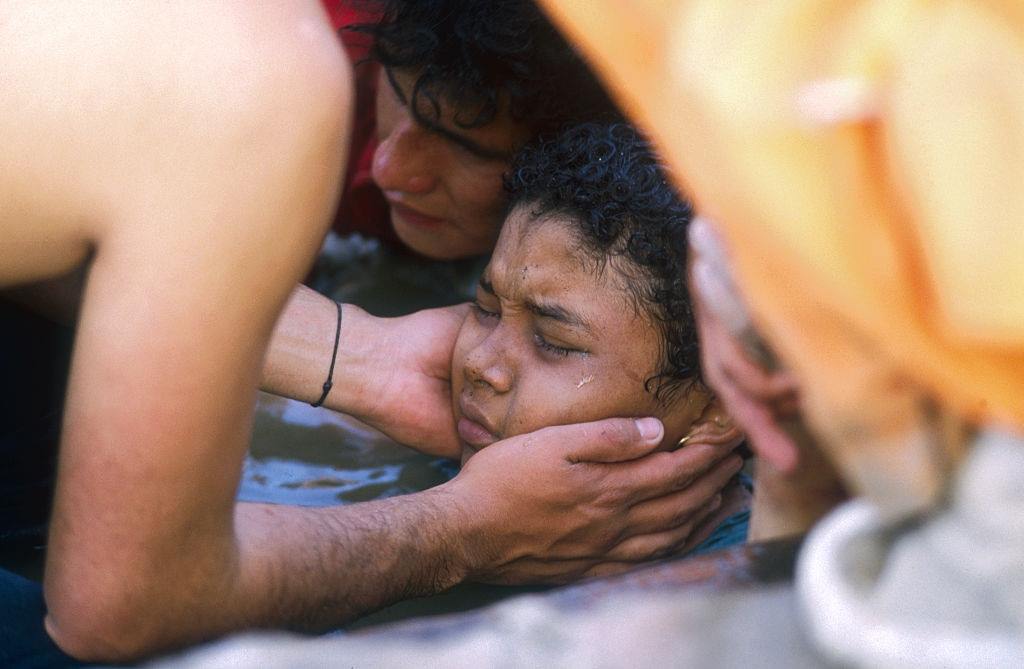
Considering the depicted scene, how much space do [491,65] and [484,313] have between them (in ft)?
1.97

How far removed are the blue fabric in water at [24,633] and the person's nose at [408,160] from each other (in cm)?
147

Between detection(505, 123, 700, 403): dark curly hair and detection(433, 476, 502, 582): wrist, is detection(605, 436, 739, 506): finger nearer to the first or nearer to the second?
detection(505, 123, 700, 403): dark curly hair

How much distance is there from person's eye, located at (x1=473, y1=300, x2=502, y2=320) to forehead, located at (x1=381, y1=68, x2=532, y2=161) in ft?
1.43

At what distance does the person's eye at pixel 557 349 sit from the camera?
2.25m

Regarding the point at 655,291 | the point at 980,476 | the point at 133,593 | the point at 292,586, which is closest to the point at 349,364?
the point at 655,291

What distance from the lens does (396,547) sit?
192 cm

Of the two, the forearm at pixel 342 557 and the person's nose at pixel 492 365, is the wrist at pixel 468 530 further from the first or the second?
the person's nose at pixel 492 365

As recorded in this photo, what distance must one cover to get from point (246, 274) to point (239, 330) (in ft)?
0.23

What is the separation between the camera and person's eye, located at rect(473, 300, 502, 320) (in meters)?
2.44

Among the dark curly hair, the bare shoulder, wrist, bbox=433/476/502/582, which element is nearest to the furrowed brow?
the dark curly hair

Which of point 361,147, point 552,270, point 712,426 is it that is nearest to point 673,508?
point 712,426

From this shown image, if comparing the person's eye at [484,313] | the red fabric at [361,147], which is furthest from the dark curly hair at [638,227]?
the red fabric at [361,147]

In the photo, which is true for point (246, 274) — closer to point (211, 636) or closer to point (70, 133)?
point (70, 133)

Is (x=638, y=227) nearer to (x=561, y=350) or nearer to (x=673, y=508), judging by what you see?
(x=561, y=350)
